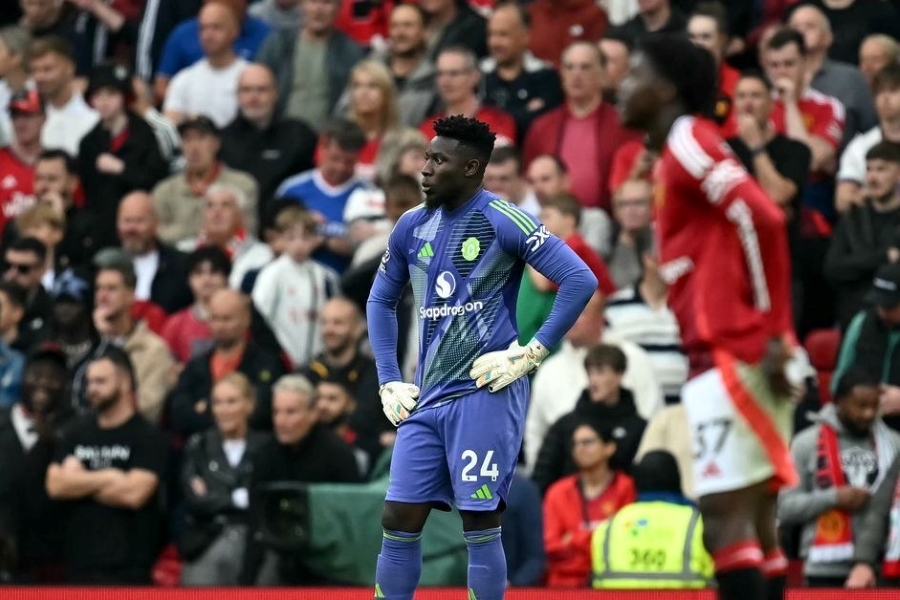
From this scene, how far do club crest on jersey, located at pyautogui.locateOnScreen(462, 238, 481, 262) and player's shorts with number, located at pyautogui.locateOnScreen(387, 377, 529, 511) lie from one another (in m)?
0.50

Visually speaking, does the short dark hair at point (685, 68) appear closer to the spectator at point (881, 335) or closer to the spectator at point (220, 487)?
the spectator at point (881, 335)

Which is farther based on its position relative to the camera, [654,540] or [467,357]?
[654,540]

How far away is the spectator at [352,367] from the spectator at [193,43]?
13.6 feet

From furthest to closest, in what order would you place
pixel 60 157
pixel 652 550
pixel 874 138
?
pixel 60 157
pixel 874 138
pixel 652 550

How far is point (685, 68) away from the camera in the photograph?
758 cm

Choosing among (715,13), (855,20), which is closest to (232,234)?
(715,13)

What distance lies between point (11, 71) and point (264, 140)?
2.49 meters

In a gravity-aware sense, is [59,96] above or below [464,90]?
above

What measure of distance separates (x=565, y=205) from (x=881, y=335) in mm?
2084

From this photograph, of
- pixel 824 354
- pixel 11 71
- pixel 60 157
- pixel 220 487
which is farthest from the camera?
pixel 11 71

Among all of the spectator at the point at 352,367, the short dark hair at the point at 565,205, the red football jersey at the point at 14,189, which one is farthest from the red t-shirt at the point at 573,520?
the red football jersey at the point at 14,189

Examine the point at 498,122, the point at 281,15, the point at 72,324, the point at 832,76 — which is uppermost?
the point at 281,15

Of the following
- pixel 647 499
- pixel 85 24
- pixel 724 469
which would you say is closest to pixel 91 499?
pixel 647 499

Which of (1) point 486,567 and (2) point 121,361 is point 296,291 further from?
(1) point 486,567
